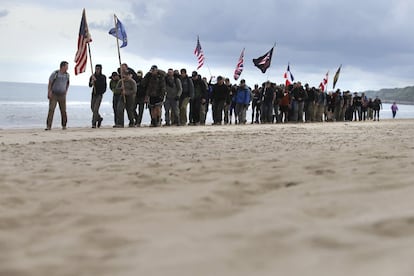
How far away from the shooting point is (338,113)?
31.8 m

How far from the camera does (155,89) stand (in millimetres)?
17547

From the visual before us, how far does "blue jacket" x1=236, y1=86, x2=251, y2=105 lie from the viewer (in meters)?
22.4

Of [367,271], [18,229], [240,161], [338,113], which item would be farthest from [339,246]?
[338,113]

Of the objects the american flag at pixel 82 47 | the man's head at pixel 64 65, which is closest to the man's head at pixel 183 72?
the american flag at pixel 82 47

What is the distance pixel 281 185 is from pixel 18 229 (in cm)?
246

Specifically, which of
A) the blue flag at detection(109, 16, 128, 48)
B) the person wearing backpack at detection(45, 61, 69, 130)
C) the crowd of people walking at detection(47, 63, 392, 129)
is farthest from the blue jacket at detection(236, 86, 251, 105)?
the person wearing backpack at detection(45, 61, 69, 130)

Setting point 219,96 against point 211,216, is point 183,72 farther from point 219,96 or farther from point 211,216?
point 211,216

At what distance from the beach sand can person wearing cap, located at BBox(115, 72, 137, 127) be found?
33.4 feet

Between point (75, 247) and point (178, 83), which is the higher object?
point (178, 83)

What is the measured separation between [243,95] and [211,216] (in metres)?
18.3

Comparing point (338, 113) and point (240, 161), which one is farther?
point (338, 113)

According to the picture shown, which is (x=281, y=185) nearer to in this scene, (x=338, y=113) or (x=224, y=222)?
(x=224, y=222)

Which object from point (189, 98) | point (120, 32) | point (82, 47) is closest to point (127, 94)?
point (82, 47)

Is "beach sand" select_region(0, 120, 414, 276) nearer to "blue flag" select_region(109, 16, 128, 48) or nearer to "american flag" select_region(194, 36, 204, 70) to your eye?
"blue flag" select_region(109, 16, 128, 48)
